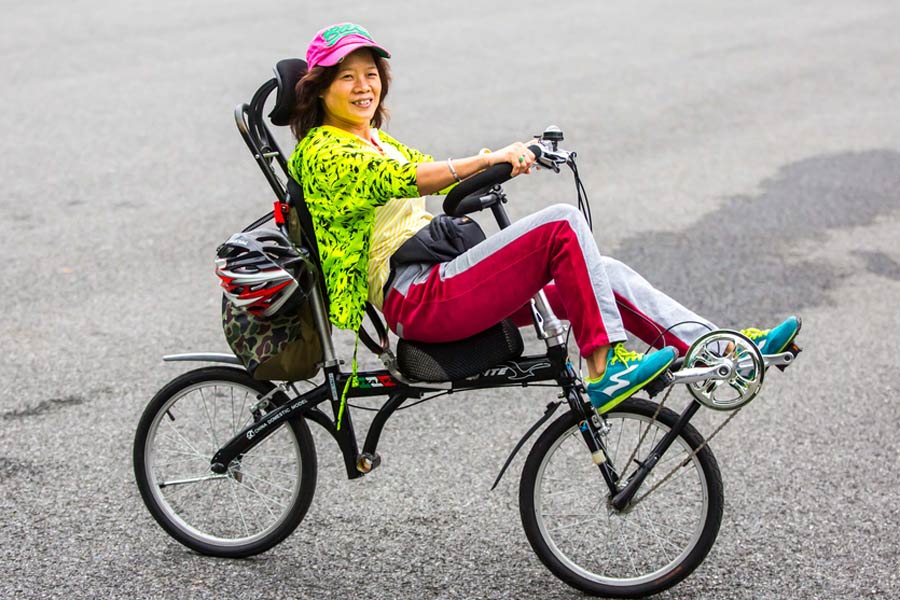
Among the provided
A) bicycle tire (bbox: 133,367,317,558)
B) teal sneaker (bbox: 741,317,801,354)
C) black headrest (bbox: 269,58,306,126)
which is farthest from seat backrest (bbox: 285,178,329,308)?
teal sneaker (bbox: 741,317,801,354)

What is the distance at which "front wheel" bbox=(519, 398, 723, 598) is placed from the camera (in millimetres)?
3799

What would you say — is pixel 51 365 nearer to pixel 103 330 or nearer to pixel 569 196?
pixel 103 330

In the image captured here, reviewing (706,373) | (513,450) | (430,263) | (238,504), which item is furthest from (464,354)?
(238,504)

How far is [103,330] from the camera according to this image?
6.18m

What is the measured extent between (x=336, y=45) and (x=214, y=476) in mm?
1655

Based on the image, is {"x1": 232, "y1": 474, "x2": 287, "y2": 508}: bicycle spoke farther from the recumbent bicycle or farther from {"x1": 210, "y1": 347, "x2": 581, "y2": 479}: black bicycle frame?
{"x1": 210, "y1": 347, "x2": 581, "y2": 479}: black bicycle frame

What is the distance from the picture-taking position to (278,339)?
388cm

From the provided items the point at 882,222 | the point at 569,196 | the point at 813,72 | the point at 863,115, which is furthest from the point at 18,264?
the point at 813,72

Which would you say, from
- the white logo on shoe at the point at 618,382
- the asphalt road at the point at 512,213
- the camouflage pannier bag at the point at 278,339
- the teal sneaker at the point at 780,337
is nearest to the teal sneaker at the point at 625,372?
the white logo on shoe at the point at 618,382

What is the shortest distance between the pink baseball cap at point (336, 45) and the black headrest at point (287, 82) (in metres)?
0.05

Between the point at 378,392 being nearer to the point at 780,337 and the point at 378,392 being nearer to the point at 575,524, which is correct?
the point at 575,524

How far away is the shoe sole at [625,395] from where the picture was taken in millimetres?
3500

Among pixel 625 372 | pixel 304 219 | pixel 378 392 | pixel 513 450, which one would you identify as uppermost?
pixel 304 219

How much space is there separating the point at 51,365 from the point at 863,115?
786 cm
